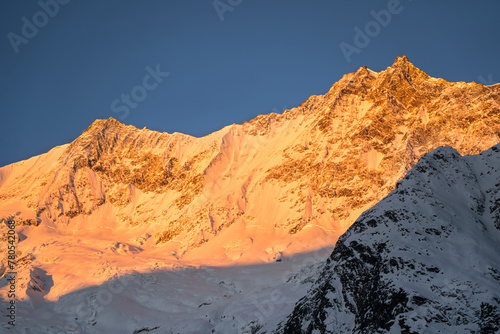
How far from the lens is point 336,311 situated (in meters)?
39.4

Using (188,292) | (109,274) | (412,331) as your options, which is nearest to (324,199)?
(188,292)

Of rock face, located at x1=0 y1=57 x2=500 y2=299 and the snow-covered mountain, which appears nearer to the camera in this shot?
the snow-covered mountain

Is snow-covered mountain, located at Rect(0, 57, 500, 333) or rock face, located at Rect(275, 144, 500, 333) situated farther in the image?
snow-covered mountain, located at Rect(0, 57, 500, 333)

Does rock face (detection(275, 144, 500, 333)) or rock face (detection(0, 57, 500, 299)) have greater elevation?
rock face (detection(0, 57, 500, 299))

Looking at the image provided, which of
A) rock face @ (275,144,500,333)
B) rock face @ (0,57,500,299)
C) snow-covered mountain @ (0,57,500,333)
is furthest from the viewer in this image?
rock face @ (0,57,500,299)

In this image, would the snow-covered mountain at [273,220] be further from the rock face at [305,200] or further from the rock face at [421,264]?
the rock face at [421,264]

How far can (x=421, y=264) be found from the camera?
3588cm

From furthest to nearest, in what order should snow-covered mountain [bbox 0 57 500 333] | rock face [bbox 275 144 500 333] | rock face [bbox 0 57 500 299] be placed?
rock face [bbox 0 57 500 299], snow-covered mountain [bbox 0 57 500 333], rock face [bbox 275 144 500 333]

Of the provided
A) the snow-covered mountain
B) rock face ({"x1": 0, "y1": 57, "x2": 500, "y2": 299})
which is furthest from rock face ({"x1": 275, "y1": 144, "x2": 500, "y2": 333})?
rock face ({"x1": 0, "y1": 57, "x2": 500, "y2": 299})

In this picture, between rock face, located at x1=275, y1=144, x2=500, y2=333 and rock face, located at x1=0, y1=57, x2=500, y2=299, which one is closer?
rock face, located at x1=275, y1=144, x2=500, y2=333

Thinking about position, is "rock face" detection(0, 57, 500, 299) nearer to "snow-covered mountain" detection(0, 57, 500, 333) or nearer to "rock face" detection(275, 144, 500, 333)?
"snow-covered mountain" detection(0, 57, 500, 333)

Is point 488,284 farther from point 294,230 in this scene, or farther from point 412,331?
point 294,230

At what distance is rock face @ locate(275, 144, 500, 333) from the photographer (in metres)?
32.8

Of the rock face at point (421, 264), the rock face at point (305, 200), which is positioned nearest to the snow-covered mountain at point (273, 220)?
the rock face at point (305, 200)
